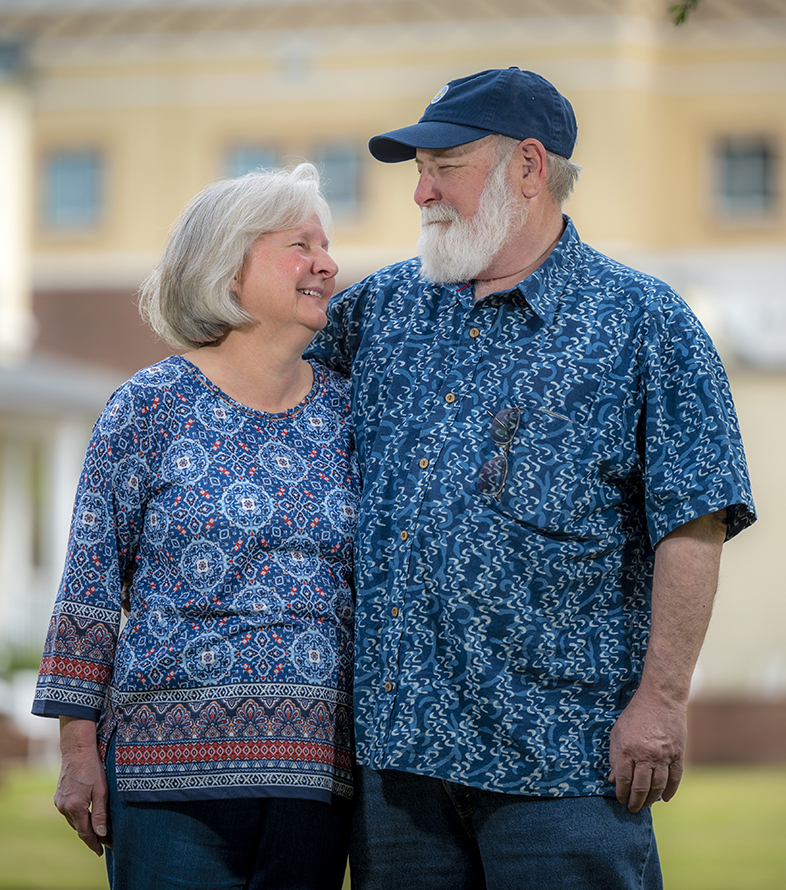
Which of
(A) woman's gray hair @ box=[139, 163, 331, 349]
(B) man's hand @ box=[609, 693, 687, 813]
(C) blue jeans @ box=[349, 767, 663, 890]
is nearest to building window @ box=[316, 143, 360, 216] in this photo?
(A) woman's gray hair @ box=[139, 163, 331, 349]

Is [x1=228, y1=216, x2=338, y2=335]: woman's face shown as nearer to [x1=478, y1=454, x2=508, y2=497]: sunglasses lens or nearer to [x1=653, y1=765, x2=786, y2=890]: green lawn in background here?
[x1=478, y1=454, x2=508, y2=497]: sunglasses lens

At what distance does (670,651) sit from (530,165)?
45.2 inches

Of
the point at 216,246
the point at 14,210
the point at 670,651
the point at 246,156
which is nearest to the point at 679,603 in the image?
the point at 670,651

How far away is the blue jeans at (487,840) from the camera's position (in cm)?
284

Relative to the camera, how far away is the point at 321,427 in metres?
3.21

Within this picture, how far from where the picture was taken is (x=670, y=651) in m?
2.81

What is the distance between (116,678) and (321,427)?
0.74 meters

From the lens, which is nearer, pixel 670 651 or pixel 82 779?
pixel 670 651

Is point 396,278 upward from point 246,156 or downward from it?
upward

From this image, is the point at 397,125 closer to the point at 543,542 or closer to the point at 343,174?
the point at 343,174

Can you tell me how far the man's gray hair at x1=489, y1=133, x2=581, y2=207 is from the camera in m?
3.14

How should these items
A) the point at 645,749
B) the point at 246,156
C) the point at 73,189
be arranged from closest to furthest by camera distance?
1. the point at 645,749
2. the point at 246,156
3. the point at 73,189

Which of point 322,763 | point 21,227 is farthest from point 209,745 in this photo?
point 21,227

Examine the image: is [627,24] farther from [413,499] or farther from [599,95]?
[413,499]
